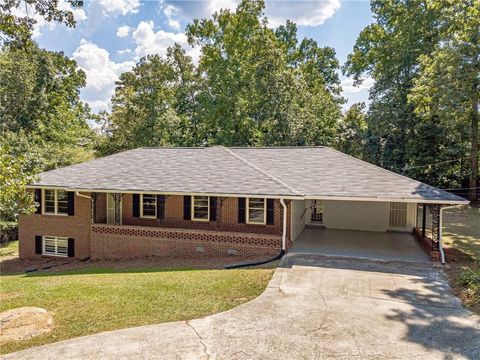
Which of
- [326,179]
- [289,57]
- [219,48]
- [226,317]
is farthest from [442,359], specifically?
[289,57]

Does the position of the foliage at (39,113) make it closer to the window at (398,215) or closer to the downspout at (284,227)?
the downspout at (284,227)

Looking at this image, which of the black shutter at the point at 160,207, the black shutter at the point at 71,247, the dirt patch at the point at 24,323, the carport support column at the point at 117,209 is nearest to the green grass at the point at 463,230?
the black shutter at the point at 160,207

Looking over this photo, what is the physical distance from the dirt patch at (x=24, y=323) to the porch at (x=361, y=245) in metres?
8.21

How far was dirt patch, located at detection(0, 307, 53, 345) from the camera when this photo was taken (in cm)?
657

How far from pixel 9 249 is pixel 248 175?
631 inches

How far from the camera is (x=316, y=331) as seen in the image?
6.64 meters

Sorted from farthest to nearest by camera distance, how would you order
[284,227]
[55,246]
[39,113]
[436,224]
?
[39,113], [55,246], [284,227], [436,224]

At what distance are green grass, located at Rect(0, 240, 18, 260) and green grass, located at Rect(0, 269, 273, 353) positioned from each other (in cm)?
816

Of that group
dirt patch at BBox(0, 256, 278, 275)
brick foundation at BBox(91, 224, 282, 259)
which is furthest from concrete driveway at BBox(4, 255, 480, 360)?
brick foundation at BBox(91, 224, 282, 259)

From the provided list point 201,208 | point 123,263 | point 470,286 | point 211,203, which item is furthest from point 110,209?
point 470,286

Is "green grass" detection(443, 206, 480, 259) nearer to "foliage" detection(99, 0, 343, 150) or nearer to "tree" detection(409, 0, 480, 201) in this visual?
"tree" detection(409, 0, 480, 201)

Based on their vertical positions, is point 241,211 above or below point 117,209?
above

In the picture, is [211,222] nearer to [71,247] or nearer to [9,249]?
[71,247]

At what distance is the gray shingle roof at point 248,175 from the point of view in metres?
12.6
